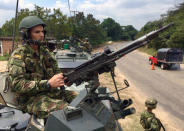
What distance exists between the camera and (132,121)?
696 centimetres

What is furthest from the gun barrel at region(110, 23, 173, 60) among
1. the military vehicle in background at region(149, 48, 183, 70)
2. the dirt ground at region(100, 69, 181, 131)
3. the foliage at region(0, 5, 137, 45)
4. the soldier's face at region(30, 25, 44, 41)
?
the foliage at region(0, 5, 137, 45)

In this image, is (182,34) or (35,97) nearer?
(35,97)

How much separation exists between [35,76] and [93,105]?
3.36 ft

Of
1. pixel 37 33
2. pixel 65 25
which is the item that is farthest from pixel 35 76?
pixel 65 25

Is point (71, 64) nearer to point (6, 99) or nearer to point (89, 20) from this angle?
point (6, 99)

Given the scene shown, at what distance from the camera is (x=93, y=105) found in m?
2.44

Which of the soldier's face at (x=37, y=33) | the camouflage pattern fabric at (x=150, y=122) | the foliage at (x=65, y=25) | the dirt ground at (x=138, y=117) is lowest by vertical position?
the dirt ground at (x=138, y=117)

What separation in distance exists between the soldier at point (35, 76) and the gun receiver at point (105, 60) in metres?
0.24

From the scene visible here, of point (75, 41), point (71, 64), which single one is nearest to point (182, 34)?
point (75, 41)

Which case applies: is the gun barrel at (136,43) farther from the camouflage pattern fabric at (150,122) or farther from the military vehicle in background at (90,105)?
the camouflage pattern fabric at (150,122)

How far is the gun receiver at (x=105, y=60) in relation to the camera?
2449mm

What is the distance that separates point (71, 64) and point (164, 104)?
4236 millimetres

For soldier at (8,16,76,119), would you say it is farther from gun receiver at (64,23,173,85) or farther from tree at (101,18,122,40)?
tree at (101,18,122,40)

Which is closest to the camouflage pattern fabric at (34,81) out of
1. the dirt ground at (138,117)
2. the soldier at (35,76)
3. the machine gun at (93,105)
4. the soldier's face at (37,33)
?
the soldier at (35,76)
